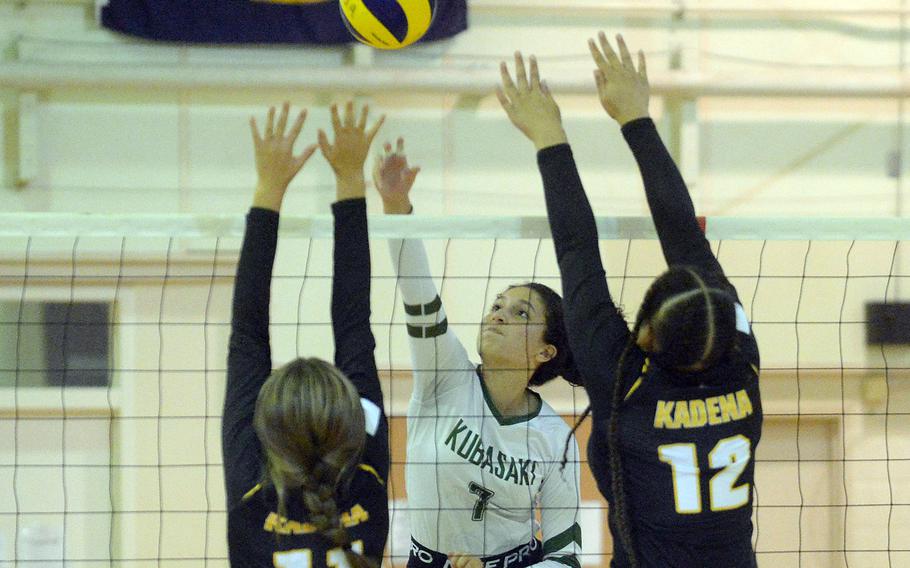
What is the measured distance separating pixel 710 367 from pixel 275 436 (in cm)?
94

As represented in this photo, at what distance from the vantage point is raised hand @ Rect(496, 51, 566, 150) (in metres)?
2.60

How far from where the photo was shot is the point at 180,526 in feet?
22.0

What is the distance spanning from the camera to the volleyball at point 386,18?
4.11 meters

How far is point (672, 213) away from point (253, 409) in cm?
107

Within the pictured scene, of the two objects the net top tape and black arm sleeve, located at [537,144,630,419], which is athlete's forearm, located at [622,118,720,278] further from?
the net top tape

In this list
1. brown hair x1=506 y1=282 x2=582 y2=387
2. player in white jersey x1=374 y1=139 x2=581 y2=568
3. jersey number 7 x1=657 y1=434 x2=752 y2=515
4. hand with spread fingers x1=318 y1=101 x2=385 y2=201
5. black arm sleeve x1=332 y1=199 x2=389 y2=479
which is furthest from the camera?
brown hair x1=506 y1=282 x2=582 y2=387

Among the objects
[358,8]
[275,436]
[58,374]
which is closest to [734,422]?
[275,436]

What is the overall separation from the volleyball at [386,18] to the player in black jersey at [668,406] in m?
1.92

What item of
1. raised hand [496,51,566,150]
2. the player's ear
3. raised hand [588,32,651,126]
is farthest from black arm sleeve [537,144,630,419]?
the player's ear

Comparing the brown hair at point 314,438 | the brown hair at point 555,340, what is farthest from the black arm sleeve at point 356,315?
the brown hair at point 555,340

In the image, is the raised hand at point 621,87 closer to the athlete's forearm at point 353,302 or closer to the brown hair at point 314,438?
the athlete's forearm at point 353,302

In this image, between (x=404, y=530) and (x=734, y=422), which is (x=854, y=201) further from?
(x=734, y=422)

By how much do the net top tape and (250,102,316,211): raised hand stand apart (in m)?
0.36

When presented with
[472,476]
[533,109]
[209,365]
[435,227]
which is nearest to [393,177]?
[435,227]
